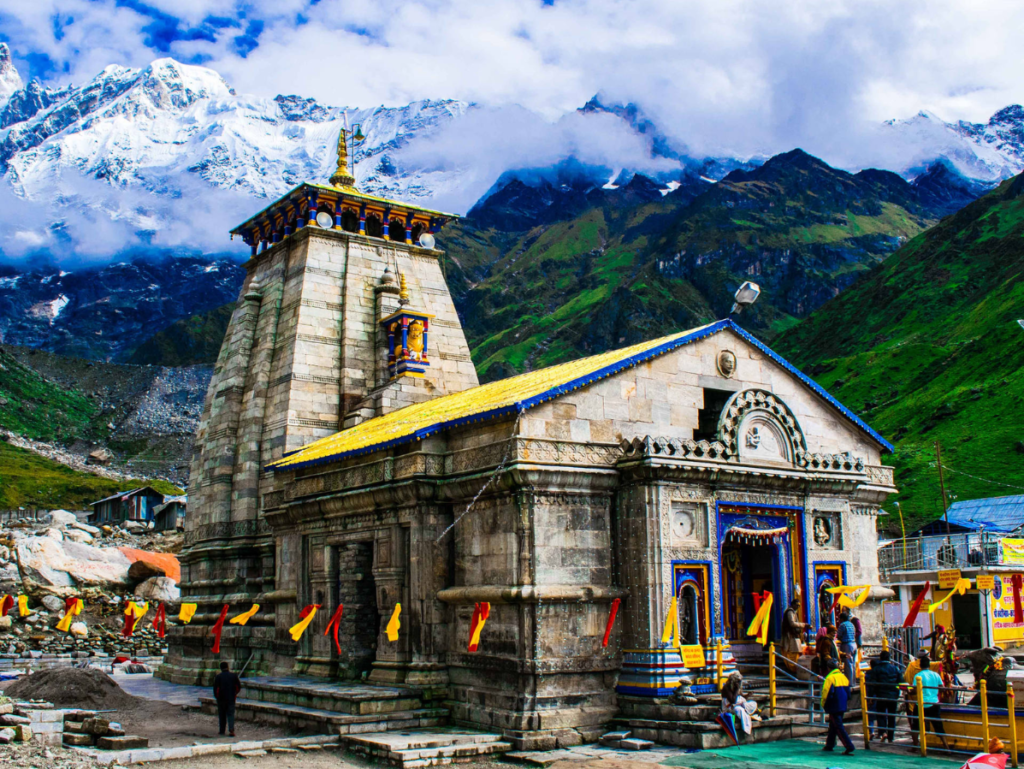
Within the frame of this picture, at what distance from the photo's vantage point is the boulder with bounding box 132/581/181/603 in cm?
4156

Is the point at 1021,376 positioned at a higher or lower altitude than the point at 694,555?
higher

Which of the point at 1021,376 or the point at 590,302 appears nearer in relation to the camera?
the point at 1021,376

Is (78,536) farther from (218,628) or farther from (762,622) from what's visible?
(762,622)

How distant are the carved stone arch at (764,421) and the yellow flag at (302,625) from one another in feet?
33.6

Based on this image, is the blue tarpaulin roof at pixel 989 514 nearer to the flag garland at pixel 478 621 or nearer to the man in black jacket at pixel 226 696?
the flag garland at pixel 478 621

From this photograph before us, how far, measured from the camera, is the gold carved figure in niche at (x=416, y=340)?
2853cm

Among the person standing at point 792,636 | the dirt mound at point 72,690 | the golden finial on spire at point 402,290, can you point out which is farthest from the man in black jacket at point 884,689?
the golden finial on spire at point 402,290

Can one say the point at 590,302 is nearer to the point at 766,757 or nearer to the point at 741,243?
the point at 741,243

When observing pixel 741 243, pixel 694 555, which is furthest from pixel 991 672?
pixel 741 243

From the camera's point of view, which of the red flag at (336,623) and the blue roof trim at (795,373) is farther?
the red flag at (336,623)

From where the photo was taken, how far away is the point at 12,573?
40.0m

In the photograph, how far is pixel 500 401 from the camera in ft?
63.6

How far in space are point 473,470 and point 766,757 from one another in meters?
7.49

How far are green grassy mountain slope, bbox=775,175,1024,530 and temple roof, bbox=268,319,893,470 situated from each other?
3849cm
